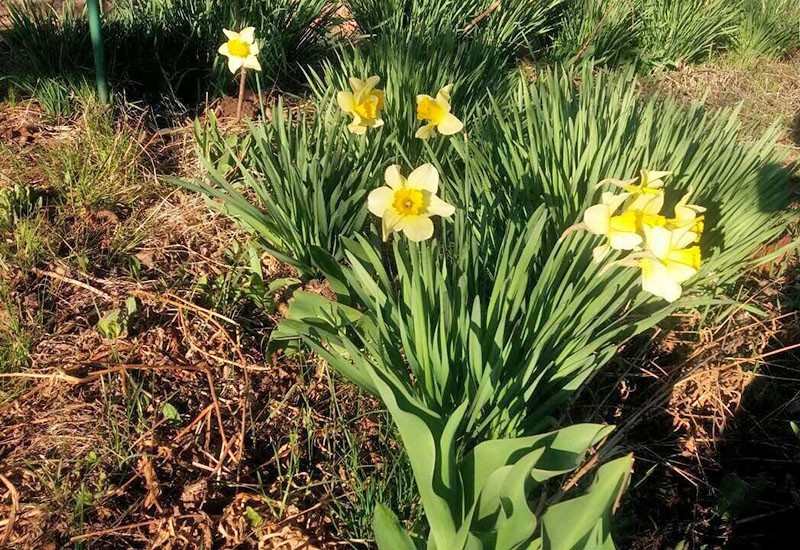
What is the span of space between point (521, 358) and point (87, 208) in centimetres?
147

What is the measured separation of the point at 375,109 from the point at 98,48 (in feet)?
3.55

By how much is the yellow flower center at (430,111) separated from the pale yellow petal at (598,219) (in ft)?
2.20

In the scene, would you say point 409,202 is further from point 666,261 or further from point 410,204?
point 666,261

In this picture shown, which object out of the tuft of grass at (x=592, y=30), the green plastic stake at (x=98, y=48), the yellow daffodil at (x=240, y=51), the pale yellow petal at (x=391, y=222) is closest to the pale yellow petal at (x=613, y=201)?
the pale yellow petal at (x=391, y=222)

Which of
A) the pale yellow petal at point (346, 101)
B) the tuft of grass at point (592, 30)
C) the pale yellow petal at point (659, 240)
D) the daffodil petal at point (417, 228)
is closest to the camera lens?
the pale yellow petal at point (659, 240)

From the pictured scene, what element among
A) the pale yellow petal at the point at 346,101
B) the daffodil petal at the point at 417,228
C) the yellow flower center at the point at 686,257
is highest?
the pale yellow petal at the point at 346,101

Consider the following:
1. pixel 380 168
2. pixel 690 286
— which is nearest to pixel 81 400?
pixel 380 168

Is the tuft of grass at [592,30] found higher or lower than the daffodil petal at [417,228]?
higher

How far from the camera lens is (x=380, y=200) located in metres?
1.77

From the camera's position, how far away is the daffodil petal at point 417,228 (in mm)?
1729

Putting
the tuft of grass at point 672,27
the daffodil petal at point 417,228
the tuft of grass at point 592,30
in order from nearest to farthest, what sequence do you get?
the daffodil petal at point 417,228, the tuft of grass at point 592,30, the tuft of grass at point 672,27

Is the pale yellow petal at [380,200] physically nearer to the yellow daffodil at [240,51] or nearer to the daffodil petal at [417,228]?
the daffodil petal at [417,228]

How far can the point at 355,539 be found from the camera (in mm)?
1649

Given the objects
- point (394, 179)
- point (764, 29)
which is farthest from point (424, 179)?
point (764, 29)
